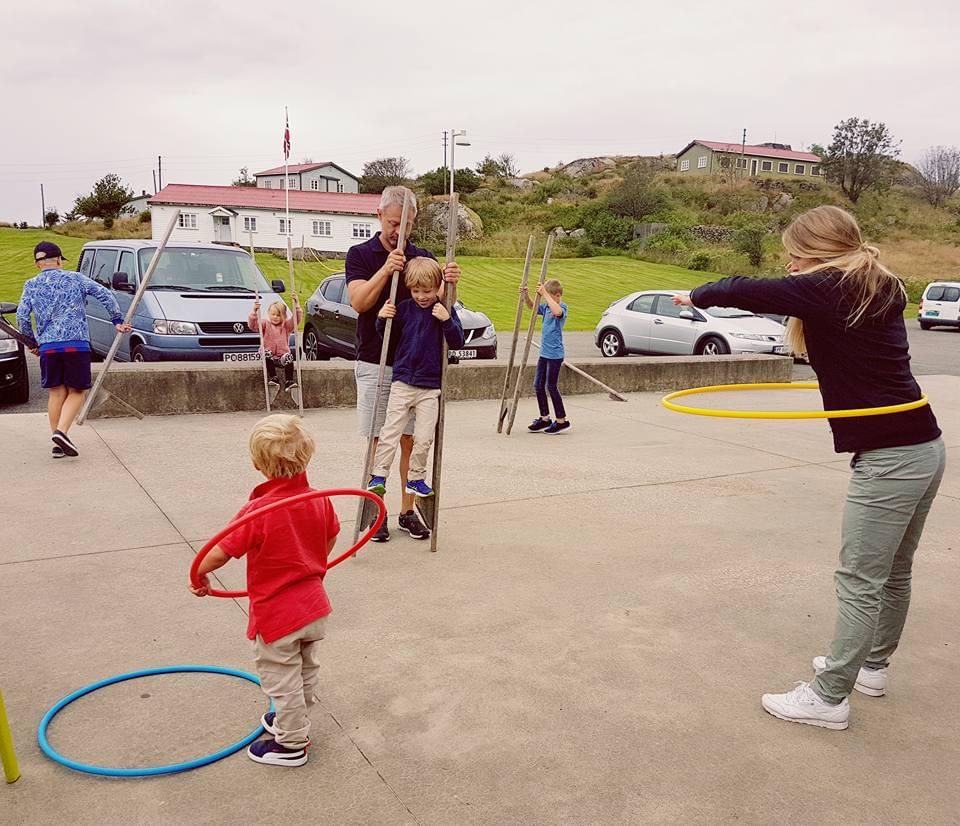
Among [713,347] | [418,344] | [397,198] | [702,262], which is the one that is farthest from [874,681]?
[702,262]

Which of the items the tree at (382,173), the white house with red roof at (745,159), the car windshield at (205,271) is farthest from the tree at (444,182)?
the car windshield at (205,271)

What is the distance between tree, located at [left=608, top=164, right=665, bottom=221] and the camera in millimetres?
58969

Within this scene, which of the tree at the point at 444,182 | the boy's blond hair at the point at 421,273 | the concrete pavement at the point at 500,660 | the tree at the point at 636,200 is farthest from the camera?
the tree at the point at 444,182

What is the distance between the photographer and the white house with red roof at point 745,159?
92281 mm

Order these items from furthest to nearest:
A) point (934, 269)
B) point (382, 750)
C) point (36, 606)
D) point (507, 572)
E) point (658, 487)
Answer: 1. point (934, 269)
2. point (658, 487)
3. point (507, 572)
4. point (36, 606)
5. point (382, 750)

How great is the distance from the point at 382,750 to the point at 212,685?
880mm

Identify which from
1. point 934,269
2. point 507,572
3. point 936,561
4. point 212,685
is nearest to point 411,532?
point 507,572

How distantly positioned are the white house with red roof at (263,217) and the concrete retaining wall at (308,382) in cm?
4266

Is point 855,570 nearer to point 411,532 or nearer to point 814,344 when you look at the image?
point 814,344

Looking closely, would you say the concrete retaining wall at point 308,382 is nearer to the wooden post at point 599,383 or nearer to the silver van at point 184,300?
the wooden post at point 599,383

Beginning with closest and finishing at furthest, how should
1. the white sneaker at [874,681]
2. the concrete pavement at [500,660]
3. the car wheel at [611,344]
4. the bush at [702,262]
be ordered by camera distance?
the concrete pavement at [500,660] → the white sneaker at [874,681] → the car wheel at [611,344] → the bush at [702,262]

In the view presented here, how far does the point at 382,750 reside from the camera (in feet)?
9.98

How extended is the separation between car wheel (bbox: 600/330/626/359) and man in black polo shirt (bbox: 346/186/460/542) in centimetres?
1261

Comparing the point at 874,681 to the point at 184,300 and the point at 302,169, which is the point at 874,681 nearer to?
the point at 184,300
